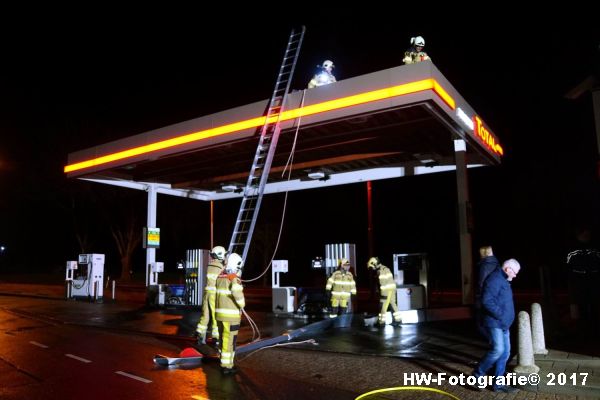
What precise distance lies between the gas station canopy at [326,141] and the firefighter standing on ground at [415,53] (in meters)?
1.20

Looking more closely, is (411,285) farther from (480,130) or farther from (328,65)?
(328,65)

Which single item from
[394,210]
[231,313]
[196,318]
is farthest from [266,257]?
[231,313]

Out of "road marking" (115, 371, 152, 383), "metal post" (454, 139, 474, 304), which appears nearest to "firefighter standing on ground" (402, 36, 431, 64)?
"metal post" (454, 139, 474, 304)

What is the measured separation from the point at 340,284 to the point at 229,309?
529 cm

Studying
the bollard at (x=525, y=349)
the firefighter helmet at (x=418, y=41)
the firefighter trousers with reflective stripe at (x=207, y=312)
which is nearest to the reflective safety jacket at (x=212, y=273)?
the firefighter trousers with reflective stripe at (x=207, y=312)

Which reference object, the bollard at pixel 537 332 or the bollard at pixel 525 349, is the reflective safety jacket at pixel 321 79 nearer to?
the bollard at pixel 537 332

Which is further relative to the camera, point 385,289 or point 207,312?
point 385,289

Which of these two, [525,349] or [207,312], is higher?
[207,312]

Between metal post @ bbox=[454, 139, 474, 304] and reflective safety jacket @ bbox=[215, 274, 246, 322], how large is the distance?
687cm

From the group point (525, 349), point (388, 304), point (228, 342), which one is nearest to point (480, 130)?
point (388, 304)

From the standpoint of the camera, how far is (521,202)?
130ft

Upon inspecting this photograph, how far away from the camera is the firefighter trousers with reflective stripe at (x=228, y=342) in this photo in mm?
7301

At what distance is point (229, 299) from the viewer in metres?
7.47

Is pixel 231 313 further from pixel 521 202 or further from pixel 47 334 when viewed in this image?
pixel 521 202
